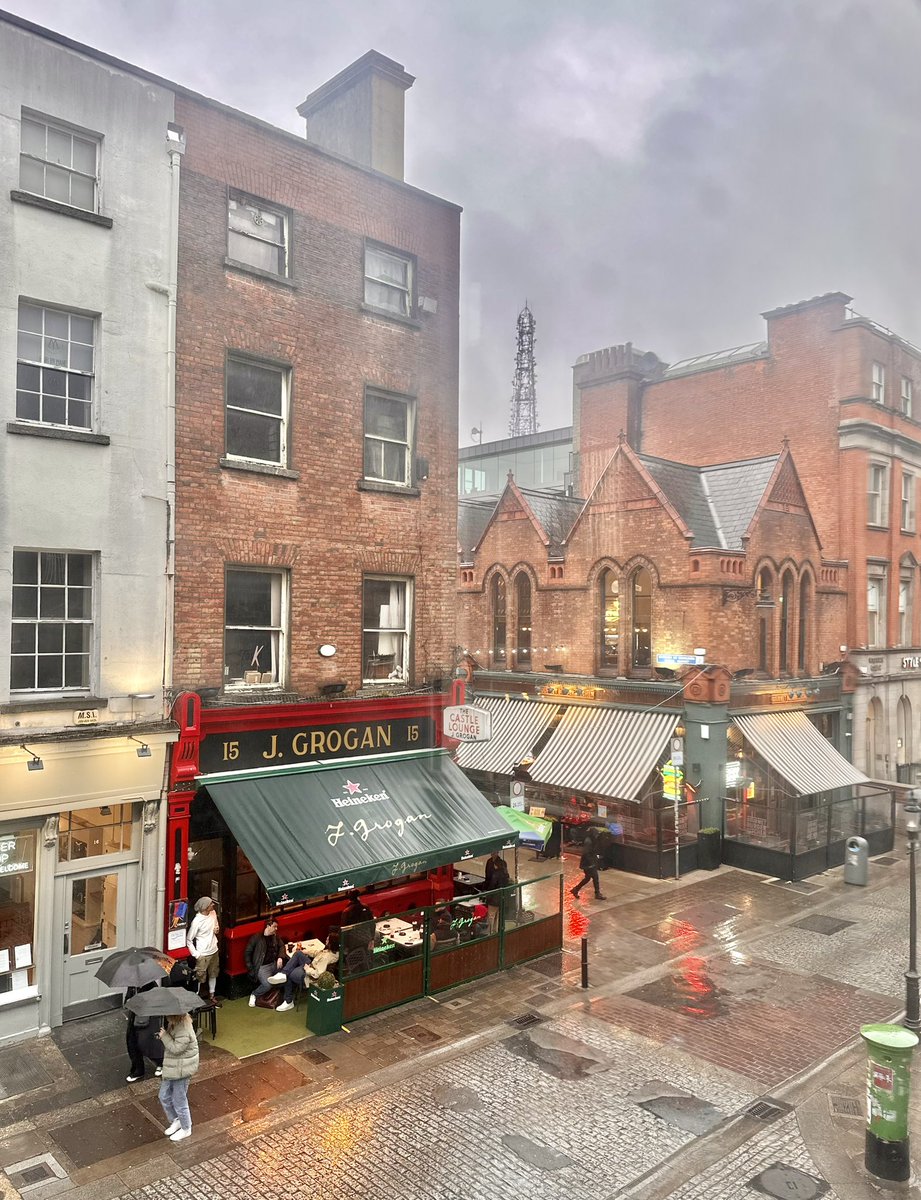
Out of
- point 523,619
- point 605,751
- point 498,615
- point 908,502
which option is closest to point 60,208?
point 605,751

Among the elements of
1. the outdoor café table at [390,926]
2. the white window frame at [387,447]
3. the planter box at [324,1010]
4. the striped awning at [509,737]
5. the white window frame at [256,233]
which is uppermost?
the white window frame at [256,233]

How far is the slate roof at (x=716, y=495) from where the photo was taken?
2691cm

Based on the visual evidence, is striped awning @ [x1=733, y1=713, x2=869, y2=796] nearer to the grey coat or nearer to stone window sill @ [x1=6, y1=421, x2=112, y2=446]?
the grey coat

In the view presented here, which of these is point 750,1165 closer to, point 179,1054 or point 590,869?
point 179,1054

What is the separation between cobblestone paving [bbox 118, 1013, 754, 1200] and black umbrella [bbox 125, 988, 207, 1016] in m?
1.69

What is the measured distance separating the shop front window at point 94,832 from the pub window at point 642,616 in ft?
56.3

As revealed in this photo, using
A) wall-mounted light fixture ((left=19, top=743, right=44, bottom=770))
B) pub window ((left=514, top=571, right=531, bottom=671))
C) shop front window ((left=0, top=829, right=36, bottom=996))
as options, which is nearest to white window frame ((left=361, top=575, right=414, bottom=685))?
wall-mounted light fixture ((left=19, top=743, right=44, bottom=770))

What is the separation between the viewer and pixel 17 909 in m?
12.9

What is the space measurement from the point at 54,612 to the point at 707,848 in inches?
715

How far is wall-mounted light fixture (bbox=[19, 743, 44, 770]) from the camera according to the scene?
12570 mm

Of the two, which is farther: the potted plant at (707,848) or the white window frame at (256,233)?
the potted plant at (707,848)

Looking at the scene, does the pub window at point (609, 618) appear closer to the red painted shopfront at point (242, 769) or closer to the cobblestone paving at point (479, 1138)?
the red painted shopfront at point (242, 769)

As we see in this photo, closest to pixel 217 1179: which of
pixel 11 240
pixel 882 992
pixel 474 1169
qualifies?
pixel 474 1169

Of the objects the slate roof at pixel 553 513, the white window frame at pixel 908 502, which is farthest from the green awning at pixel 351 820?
the white window frame at pixel 908 502
